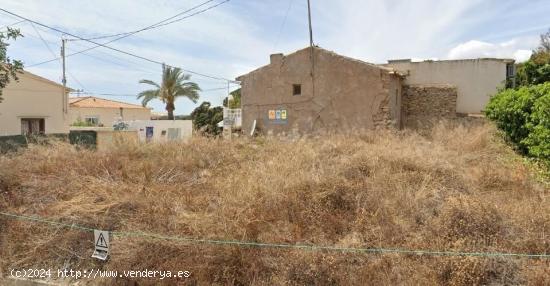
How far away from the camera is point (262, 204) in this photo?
5016mm

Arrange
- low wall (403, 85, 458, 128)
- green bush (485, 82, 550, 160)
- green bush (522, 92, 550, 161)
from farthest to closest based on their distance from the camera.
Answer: low wall (403, 85, 458, 128) < green bush (485, 82, 550, 160) < green bush (522, 92, 550, 161)

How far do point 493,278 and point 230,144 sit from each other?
672 centimetres

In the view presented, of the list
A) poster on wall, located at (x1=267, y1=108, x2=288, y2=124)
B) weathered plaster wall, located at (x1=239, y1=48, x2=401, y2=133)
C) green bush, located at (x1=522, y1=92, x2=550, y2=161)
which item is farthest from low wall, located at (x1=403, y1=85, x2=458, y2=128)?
green bush, located at (x1=522, y1=92, x2=550, y2=161)

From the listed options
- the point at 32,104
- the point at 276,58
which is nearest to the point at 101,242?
the point at 276,58

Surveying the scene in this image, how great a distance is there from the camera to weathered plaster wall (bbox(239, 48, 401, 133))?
14.4 metres

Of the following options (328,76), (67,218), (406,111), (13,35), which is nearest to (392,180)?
(67,218)

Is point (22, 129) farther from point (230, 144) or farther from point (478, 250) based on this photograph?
point (478, 250)

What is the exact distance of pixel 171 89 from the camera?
100 feet

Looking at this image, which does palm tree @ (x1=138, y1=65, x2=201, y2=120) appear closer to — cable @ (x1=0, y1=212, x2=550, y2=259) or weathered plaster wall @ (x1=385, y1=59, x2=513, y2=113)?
weathered plaster wall @ (x1=385, y1=59, x2=513, y2=113)

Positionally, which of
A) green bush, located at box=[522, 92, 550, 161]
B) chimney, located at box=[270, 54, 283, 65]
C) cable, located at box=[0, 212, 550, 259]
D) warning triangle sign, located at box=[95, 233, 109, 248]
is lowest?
warning triangle sign, located at box=[95, 233, 109, 248]

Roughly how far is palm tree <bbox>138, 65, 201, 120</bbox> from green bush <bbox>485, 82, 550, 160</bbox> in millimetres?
23439

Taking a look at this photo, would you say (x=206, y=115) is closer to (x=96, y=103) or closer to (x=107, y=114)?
(x=107, y=114)

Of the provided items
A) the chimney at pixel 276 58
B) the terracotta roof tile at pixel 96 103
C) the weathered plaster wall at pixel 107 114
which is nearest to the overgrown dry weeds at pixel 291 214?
the chimney at pixel 276 58

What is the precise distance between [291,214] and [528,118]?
6850mm
